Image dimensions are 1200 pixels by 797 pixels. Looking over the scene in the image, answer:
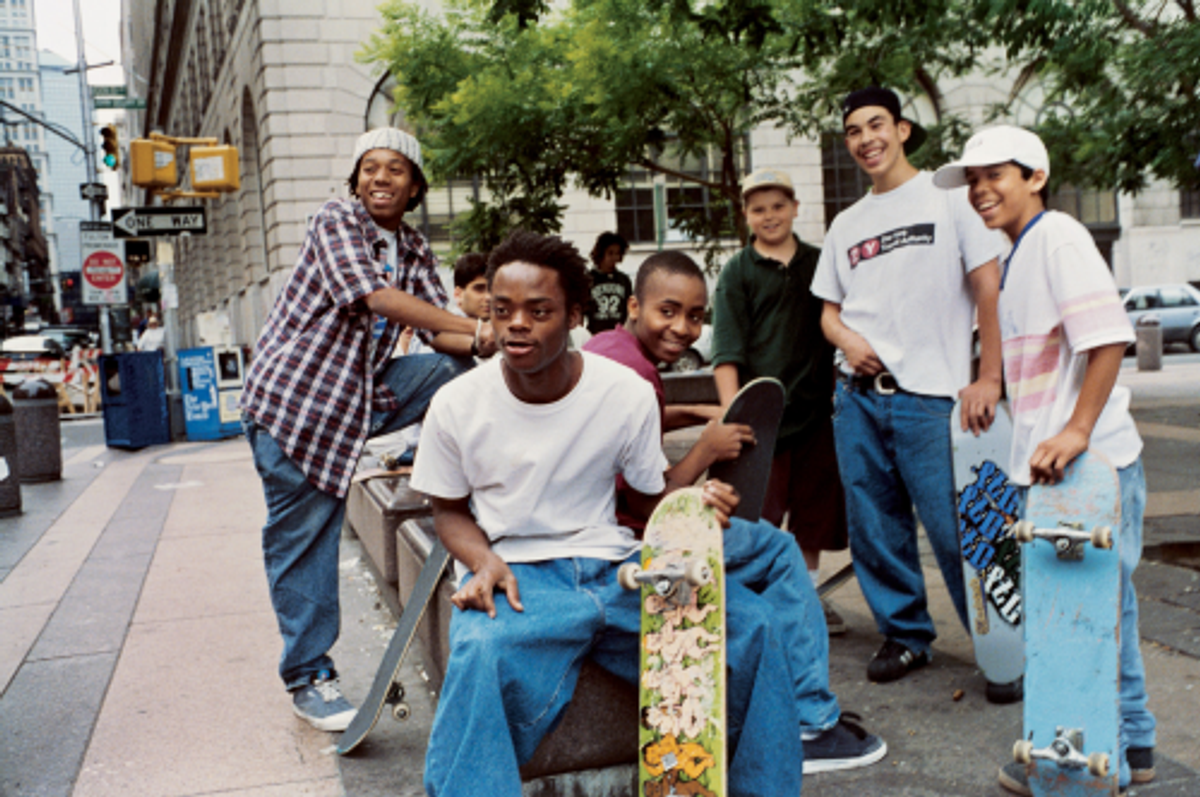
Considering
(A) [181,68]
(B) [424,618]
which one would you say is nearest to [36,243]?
(A) [181,68]

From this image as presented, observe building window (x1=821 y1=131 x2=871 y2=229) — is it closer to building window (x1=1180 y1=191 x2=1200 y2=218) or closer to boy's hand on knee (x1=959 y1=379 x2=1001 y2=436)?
building window (x1=1180 y1=191 x2=1200 y2=218)

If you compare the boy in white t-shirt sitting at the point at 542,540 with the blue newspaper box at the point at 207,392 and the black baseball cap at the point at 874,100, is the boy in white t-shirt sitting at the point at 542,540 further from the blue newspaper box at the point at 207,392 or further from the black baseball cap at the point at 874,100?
the blue newspaper box at the point at 207,392

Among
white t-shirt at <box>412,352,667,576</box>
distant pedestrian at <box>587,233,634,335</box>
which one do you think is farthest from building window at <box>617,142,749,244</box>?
white t-shirt at <box>412,352,667,576</box>

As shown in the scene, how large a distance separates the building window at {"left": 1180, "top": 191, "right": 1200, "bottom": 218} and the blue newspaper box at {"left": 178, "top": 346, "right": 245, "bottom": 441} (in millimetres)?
27810

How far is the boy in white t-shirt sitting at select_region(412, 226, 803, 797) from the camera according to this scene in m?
2.37

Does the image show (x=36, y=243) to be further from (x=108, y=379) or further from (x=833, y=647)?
(x=833, y=647)

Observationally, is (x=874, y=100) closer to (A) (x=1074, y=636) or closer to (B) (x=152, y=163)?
(A) (x=1074, y=636)

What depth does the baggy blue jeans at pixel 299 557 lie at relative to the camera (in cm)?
364

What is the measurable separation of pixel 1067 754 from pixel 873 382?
1540mm

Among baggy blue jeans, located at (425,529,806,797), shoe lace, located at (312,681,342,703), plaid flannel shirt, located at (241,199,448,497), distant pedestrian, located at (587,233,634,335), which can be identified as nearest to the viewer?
baggy blue jeans, located at (425,529,806,797)

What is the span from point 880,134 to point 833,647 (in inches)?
77.2

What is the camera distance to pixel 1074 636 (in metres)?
2.75

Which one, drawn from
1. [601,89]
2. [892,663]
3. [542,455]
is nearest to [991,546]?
[892,663]

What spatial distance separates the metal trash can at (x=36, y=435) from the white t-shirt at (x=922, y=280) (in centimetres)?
983
